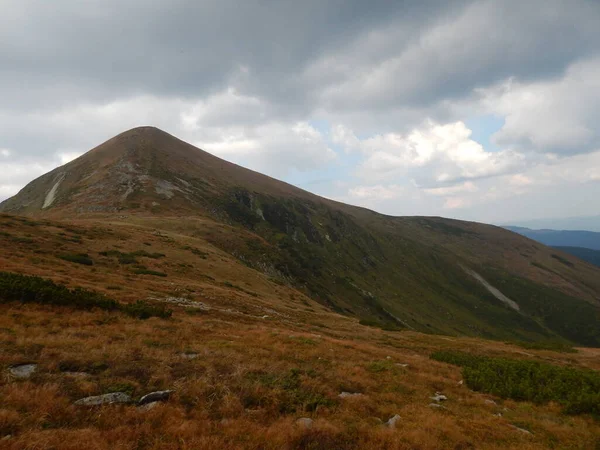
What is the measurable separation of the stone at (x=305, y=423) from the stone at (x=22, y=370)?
7988 mm

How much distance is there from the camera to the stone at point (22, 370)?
9781 millimetres

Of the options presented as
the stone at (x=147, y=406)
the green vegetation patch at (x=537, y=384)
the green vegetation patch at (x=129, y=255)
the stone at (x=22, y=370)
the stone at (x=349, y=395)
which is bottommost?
the green vegetation patch at (x=537, y=384)

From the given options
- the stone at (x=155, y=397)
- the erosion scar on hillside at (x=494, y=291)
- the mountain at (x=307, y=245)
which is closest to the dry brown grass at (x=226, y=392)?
the stone at (x=155, y=397)

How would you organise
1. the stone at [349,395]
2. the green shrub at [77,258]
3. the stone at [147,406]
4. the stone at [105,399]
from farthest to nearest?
the green shrub at [77,258] → the stone at [349,395] → the stone at [147,406] → the stone at [105,399]

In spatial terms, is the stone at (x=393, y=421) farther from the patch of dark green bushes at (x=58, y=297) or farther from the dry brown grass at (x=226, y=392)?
the patch of dark green bushes at (x=58, y=297)

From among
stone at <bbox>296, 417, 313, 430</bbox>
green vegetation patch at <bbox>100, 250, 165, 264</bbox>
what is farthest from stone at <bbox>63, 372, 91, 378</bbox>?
green vegetation patch at <bbox>100, 250, 165, 264</bbox>

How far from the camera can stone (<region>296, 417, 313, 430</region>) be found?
9.15m

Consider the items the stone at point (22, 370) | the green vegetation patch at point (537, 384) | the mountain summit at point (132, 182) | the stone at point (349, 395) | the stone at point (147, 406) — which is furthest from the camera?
the mountain summit at point (132, 182)

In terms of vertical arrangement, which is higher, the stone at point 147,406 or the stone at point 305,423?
the stone at point 147,406

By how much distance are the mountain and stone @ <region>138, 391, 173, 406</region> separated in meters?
45.4

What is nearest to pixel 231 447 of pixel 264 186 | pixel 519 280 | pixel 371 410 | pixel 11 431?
pixel 11 431

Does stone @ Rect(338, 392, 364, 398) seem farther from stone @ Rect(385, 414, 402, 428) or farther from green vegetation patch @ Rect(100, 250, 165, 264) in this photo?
green vegetation patch @ Rect(100, 250, 165, 264)

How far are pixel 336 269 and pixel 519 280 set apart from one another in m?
120

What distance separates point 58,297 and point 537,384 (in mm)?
24598
